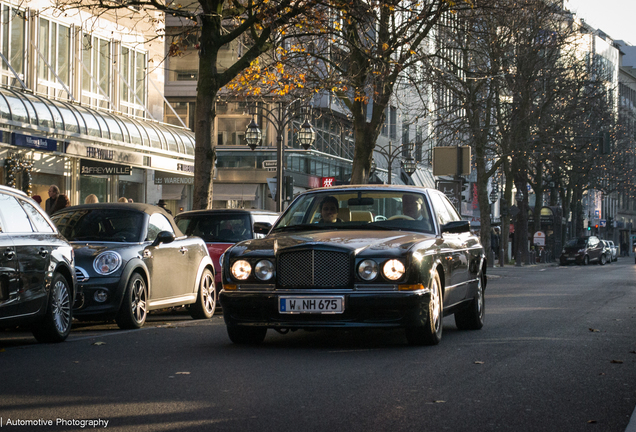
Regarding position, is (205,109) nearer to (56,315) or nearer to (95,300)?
(95,300)

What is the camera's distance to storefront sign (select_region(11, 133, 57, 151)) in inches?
979

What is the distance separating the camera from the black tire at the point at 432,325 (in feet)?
31.5

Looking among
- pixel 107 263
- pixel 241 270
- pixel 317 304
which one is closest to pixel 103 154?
pixel 107 263

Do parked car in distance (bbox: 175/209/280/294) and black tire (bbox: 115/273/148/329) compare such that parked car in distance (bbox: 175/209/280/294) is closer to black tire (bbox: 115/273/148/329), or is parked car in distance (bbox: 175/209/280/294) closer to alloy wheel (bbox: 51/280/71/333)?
black tire (bbox: 115/273/148/329)

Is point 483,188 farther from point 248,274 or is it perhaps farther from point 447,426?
point 447,426

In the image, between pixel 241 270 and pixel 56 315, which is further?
pixel 56 315

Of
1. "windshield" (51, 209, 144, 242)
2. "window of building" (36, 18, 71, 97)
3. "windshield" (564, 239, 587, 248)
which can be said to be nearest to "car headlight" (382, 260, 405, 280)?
"windshield" (51, 209, 144, 242)

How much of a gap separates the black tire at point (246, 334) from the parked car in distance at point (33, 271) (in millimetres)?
1847

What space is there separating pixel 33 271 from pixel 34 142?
16.5 metres

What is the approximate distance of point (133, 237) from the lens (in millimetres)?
12797

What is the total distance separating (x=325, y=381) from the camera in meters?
7.47

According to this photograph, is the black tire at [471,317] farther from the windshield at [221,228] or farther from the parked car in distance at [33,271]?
the windshield at [221,228]

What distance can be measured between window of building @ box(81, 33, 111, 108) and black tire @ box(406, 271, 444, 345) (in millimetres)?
24379

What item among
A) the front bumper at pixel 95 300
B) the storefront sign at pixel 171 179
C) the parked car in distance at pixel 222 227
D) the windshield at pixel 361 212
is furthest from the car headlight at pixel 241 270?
the storefront sign at pixel 171 179
